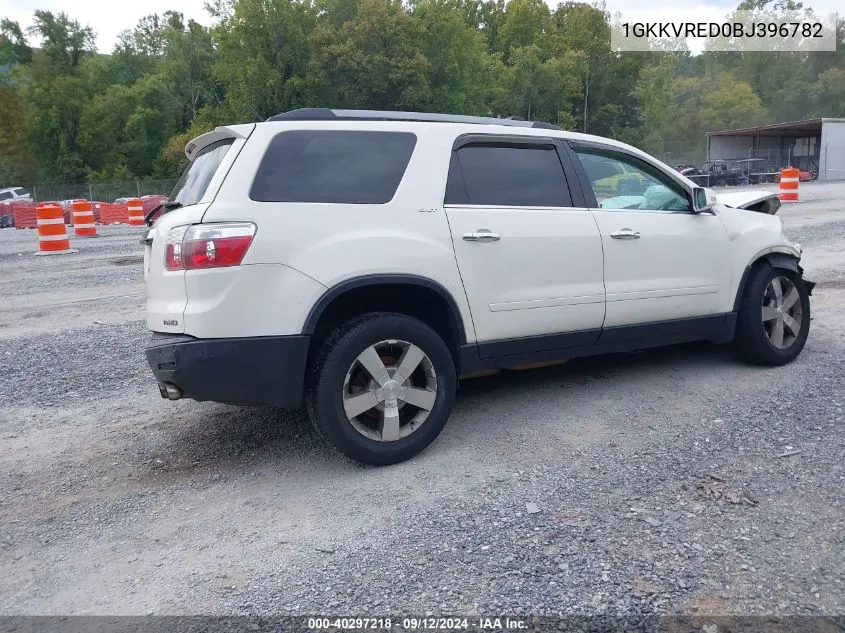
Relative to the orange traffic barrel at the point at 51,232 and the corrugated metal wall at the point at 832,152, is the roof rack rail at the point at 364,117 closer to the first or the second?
the orange traffic barrel at the point at 51,232

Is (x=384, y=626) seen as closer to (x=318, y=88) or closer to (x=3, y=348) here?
(x=3, y=348)

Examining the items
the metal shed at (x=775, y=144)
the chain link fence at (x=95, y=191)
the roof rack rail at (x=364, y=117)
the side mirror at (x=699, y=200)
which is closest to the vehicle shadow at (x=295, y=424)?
the side mirror at (x=699, y=200)

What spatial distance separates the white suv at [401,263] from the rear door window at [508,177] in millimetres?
13

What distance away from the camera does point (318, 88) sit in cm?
5500

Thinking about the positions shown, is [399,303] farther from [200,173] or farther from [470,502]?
[200,173]

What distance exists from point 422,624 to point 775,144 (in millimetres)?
56961

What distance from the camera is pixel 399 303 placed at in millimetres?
4328

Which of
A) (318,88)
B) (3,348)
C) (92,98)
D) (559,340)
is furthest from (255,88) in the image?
(559,340)

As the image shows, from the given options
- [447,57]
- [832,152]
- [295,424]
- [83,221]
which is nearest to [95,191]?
[83,221]

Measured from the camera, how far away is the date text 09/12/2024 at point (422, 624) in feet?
8.85

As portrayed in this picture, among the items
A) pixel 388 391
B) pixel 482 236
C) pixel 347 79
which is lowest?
pixel 388 391

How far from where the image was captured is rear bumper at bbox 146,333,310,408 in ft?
12.3

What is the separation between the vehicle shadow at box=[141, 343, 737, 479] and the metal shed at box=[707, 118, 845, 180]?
155 feet

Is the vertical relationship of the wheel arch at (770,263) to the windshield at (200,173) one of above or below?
below
